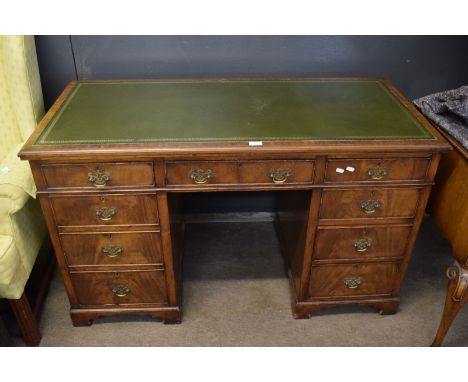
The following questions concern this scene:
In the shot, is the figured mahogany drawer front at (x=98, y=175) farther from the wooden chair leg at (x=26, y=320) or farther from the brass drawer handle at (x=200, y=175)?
the wooden chair leg at (x=26, y=320)

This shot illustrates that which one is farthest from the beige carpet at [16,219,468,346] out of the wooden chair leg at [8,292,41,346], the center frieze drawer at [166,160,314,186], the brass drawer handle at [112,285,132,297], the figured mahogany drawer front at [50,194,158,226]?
the center frieze drawer at [166,160,314,186]

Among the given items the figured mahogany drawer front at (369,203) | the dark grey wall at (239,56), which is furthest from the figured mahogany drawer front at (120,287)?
the dark grey wall at (239,56)

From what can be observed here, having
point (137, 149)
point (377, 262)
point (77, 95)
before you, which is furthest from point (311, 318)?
point (77, 95)

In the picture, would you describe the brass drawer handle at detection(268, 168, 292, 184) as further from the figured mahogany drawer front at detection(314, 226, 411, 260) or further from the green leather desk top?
the figured mahogany drawer front at detection(314, 226, 411, 260)

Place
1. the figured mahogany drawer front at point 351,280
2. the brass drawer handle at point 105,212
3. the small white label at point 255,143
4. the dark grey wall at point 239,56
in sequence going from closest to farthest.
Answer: the small white label at point 255,143 → the brass drawer handle at point 105,212 → the figured mahogany drawer front at point 351,280 → the dark grey wall at point 239,56

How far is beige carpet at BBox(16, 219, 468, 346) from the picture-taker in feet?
5.28

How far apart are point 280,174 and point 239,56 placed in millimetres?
650

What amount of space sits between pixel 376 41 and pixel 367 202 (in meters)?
0.73

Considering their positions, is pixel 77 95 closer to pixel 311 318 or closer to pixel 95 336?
pixel 95 336

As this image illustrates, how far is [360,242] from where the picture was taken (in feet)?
4.91

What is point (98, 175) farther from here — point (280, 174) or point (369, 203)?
point (369, 203)

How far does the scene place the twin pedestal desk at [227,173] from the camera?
4.12 feet

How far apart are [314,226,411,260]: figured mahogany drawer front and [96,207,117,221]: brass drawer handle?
26.5 inches

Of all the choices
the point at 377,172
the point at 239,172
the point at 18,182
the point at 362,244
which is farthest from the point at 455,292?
the point at 18,182
